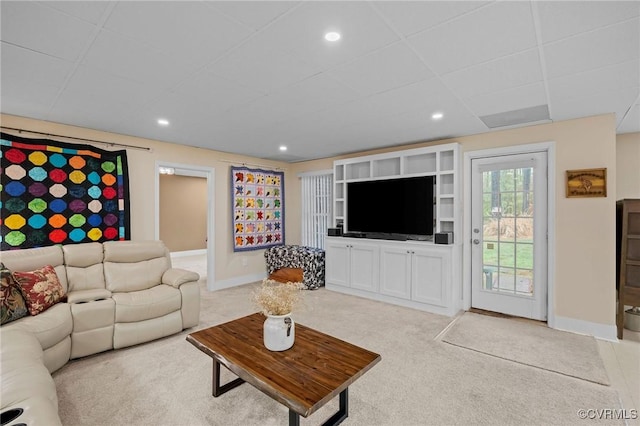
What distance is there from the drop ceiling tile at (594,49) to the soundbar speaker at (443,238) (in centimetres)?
217

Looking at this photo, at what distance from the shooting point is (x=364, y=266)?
4.69 metres

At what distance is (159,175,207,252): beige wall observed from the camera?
8391 millimetres

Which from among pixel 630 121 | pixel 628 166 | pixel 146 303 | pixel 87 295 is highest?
pixel 630 121

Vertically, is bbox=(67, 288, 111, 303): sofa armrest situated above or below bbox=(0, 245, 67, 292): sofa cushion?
below

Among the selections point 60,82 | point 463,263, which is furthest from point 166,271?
point 463,263

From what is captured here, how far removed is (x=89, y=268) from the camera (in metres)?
3.21

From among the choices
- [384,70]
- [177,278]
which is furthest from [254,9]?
[177,278]

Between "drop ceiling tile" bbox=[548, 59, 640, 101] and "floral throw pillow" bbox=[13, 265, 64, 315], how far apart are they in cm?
450

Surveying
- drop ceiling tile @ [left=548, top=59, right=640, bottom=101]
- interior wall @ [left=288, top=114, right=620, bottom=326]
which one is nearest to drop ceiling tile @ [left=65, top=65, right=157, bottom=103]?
drop ceiling tile @ [left=548, top=59, right=640, bottom=101]

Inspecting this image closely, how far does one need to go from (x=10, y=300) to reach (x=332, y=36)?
3061 millimetres

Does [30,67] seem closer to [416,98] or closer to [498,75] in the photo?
[416,98]

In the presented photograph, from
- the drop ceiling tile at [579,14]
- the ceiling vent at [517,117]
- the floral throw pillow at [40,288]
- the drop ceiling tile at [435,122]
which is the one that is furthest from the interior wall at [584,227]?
the floral throw pillow at [40,288]

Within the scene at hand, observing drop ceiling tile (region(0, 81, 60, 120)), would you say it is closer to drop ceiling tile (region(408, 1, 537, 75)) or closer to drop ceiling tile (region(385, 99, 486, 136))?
drop ceiling tile (region(408, 1, 537, 75))

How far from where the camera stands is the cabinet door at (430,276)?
388 cm
